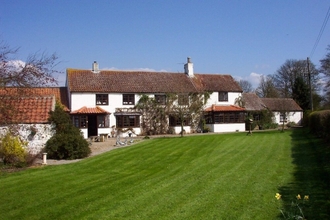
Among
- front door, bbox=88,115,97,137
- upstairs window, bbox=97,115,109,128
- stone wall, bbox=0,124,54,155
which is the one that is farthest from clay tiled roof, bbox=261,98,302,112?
stone wall, bbox=0,124,54,155

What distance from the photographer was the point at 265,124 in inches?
1761

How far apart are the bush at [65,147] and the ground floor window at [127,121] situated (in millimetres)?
16989

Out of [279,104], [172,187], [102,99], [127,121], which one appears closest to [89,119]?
[102,99]

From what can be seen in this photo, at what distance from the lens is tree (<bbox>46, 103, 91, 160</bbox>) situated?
19031 millimetres

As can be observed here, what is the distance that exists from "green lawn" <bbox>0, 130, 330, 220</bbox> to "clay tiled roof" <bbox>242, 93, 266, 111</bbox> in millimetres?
28560

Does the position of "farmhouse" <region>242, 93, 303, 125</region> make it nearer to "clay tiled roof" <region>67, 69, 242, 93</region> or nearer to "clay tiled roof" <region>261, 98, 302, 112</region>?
"clay tiled roof" <region>261, 98, 302, 112</region>

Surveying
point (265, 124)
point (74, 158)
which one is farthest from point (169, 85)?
point (74, 158)

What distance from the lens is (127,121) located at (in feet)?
121

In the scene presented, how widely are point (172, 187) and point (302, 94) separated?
49.4 metres

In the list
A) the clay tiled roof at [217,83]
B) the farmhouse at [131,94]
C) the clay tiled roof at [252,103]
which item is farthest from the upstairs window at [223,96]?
the clay tiled roof at [252,103]

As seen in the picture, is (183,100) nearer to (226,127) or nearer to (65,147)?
(226,127)

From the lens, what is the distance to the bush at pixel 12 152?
1631 cm

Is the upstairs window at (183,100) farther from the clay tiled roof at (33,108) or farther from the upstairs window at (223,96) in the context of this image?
the clay tiled roof at (33,108)

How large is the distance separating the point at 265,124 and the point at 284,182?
3546 centimetres
